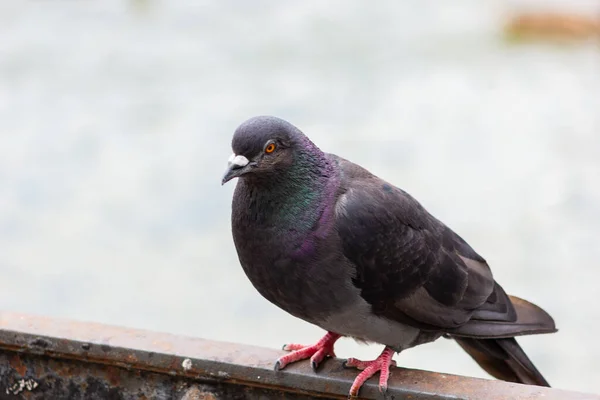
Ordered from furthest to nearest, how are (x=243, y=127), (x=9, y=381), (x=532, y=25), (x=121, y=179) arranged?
(x=532, y=25), (x=121, y=179), (x=9, y=381), (x=243, y=127)

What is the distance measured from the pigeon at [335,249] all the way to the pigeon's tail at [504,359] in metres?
0.24

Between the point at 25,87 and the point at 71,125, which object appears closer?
the point at 71,125

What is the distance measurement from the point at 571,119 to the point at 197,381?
6724 mm

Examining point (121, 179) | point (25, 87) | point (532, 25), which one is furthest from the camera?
point (532, 25)

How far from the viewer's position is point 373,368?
11.1 ft

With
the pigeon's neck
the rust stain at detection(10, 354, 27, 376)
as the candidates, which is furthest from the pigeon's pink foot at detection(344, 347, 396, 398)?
the rust stain at detection(10, 354, 27, 376)

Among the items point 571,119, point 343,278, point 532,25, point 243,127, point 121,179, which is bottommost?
point 343,278

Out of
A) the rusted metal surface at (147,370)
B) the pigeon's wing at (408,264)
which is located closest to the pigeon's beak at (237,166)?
the pigeon's wing at (408,264)

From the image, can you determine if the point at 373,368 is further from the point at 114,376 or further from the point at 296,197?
the point at 114,376

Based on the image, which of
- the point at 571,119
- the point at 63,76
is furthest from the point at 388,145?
the point at 63,76

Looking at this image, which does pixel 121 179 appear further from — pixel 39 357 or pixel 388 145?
pixel 39 357

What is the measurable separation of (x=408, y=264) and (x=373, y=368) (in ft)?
1.28

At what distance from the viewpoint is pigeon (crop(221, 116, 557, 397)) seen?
3330 millimetres

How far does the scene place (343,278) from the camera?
336 centimetres
